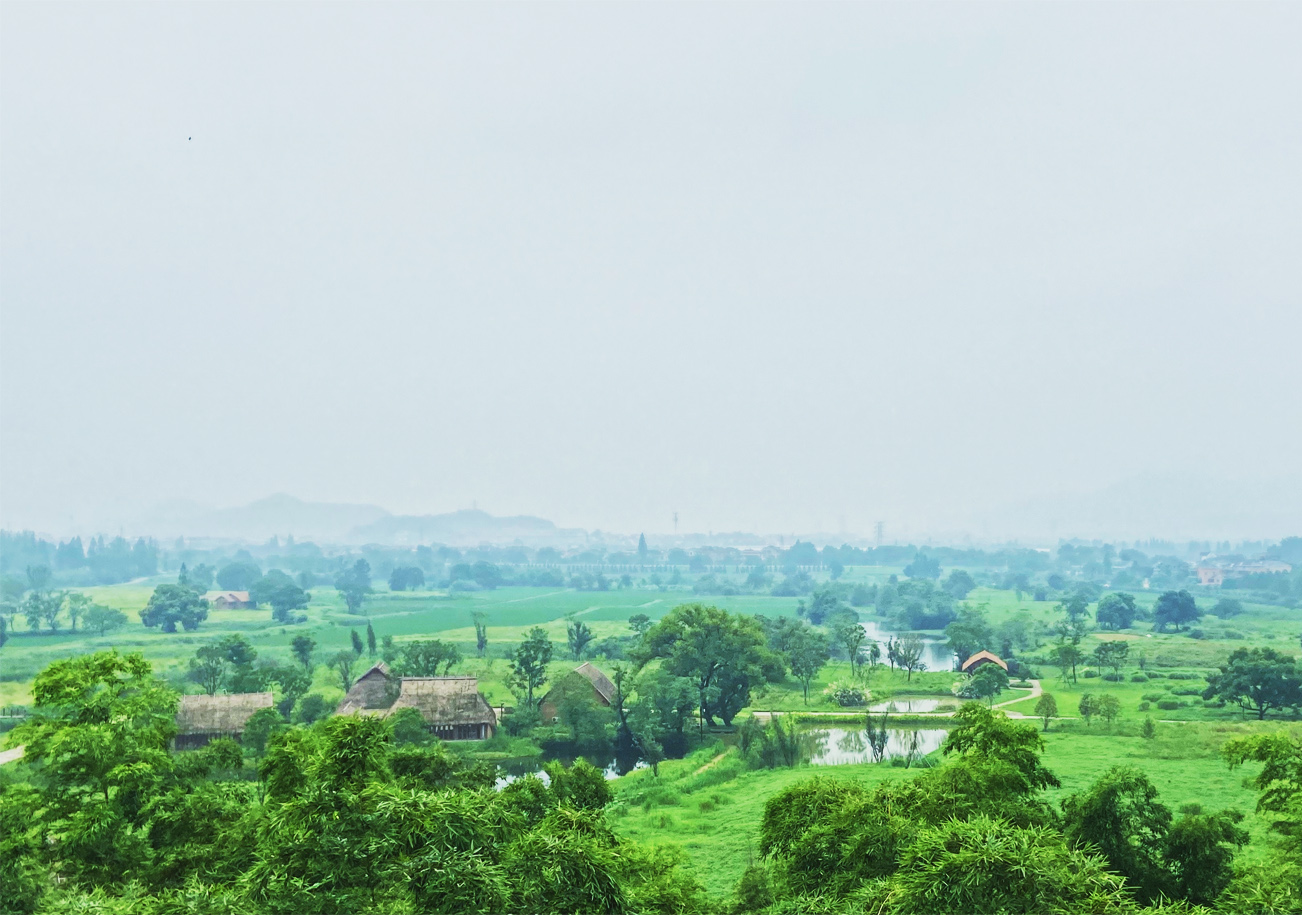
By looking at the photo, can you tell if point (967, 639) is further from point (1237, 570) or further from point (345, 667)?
point (1237, 570)

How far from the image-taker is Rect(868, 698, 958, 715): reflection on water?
31938 mm

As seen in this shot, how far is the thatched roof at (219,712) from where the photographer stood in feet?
83.0

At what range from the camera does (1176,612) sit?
5453cm

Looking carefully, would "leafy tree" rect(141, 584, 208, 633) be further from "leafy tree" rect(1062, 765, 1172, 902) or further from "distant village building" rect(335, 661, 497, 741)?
"leafy tree" rect(1062, 765, 1172, 902)

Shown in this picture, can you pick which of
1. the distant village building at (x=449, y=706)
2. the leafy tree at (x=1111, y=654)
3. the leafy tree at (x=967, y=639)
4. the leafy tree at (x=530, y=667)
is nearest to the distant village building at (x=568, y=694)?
the leafy tree at (x=530, y=667)

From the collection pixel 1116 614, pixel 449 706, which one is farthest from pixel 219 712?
pixel 1116 614

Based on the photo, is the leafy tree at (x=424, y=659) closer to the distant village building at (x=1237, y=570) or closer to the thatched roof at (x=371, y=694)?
the thatched roof at (x=371, y=694)

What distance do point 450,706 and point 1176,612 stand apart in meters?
48.8

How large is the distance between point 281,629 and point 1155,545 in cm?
19911

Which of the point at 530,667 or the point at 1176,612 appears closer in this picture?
the point at 530,667

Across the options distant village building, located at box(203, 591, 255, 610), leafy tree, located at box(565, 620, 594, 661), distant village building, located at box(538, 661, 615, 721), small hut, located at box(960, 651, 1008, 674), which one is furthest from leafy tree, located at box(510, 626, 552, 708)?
distant village building, located at box(203, 591, 255, 610)

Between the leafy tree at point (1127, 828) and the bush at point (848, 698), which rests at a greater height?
the leafy tree at point (1127, 828)

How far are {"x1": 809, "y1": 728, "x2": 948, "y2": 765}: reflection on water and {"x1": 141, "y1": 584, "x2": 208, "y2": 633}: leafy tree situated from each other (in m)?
41.1

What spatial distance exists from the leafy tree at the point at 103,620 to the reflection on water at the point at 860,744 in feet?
142
